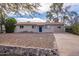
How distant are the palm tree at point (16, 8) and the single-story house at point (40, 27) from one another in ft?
0.44

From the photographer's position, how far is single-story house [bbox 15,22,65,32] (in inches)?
93.5

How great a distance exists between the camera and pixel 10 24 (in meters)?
2.40

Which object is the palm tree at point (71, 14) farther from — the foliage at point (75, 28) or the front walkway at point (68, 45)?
the front walkway at point (68, 45)

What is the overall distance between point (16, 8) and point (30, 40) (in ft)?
1.37

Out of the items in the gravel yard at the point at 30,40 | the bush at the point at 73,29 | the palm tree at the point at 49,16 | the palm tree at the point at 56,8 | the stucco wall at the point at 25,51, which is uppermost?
the palm tree at the point at 56,8

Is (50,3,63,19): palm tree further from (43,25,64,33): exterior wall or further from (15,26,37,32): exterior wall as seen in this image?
(15,26,37,32): exterior wall

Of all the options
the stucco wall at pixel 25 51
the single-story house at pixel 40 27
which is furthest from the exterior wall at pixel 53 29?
the stucco wall at pixel 25 51

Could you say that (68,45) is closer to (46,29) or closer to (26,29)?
(46,29)

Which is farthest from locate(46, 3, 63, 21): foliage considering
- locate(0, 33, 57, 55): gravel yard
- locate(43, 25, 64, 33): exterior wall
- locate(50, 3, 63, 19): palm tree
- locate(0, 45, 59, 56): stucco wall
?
locate(0, 45, 59, 56): stucco wall

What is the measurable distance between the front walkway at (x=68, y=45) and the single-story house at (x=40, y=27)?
0.11 meters

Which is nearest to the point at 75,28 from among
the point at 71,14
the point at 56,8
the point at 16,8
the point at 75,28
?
the point at 75,28

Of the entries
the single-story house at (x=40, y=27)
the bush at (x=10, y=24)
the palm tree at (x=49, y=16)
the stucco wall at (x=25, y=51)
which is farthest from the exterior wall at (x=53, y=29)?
the bush at (x=10, y=24)

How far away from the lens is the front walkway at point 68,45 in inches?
91.6

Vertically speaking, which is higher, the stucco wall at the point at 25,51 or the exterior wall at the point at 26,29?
the exterior wall at the point at 26,29
